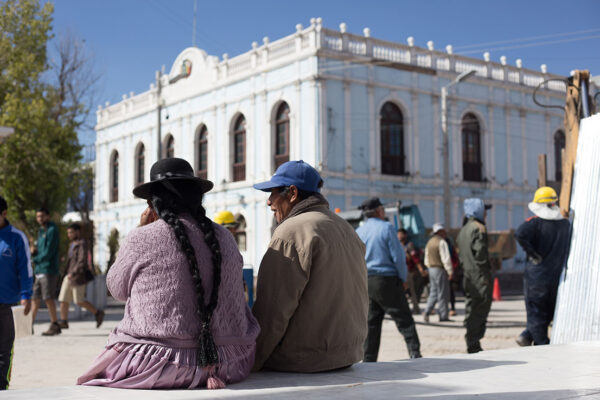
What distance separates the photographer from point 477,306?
7.57m

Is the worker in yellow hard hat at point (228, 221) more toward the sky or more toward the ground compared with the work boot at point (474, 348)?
more toward the sky

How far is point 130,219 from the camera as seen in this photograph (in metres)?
36.8

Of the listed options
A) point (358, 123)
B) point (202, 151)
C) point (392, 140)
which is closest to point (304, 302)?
point (358, 123)

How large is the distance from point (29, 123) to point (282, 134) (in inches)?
435

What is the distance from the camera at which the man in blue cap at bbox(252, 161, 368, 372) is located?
376cm

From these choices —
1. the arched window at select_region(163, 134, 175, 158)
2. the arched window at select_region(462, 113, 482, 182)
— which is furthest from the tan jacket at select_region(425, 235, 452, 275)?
the arched window at select_region(163, 134, 175, 158)

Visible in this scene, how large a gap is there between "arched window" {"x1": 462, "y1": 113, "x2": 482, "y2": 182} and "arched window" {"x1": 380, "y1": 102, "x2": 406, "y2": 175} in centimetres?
332

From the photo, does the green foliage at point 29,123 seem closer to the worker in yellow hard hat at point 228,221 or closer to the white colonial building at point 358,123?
the white colonial building at point 358,123

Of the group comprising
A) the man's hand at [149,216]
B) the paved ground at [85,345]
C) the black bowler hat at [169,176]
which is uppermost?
the black bowler hat at [169,176]

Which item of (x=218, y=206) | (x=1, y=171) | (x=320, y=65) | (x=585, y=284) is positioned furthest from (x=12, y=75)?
(x=585, y=284)

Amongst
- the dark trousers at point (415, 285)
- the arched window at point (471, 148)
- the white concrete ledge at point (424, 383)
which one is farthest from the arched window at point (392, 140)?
the white concrete ledge at point (424, 383)

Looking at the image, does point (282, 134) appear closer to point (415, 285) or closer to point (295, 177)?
point (415, 285)

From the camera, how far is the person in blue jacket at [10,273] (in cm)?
536

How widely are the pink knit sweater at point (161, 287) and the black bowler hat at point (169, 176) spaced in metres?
0.20
